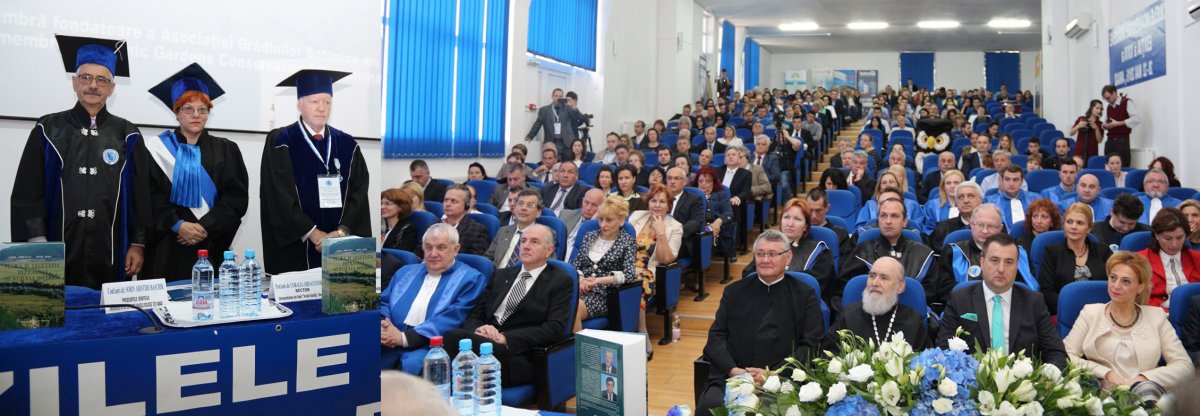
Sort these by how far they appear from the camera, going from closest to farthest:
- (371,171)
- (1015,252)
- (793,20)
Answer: (371,171)
(1015,252)
(793,20)

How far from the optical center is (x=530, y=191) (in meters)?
5.30

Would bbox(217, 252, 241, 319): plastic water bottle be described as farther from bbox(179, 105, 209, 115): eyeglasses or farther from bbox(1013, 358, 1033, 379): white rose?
bbox(1013, 358, 1033, 379): white rose

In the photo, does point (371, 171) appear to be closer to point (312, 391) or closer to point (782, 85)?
point (312, 391)

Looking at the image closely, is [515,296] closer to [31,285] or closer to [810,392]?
[810,392]

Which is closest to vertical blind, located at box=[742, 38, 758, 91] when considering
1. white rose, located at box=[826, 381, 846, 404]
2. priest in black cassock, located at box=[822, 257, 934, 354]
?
priest in black cassock, located at box=[822, 257, 934, 354]

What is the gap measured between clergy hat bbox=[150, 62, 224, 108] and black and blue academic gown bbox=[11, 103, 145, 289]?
5.7 inches

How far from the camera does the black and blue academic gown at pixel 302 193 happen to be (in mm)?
2896

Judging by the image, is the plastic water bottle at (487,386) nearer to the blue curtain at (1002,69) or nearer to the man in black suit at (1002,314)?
the man in black suit at (1002,314)

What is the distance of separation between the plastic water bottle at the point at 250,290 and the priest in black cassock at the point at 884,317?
2.13 metres

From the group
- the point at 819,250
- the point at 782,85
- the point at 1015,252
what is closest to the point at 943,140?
the point at 819,250

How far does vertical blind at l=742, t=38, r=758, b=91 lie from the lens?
24.1 meters

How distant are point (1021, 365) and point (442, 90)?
8.15 meters

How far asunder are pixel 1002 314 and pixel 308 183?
8.85ft

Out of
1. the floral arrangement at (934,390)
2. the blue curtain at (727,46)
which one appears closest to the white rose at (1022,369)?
the floral arrangement at (934,390)
